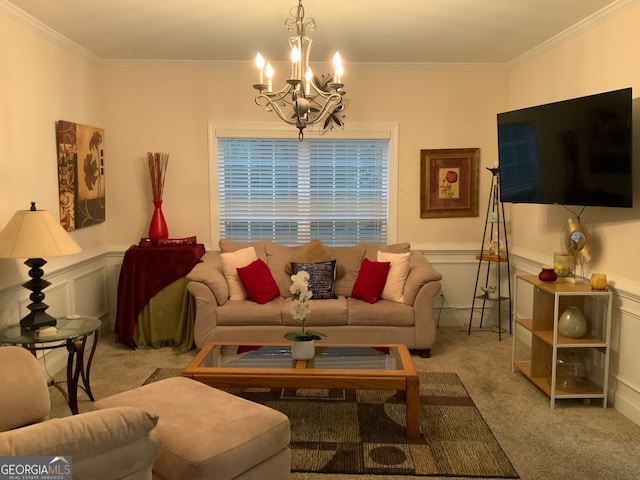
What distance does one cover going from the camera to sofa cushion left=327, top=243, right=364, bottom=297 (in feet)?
16.6

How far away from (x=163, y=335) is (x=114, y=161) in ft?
5.99

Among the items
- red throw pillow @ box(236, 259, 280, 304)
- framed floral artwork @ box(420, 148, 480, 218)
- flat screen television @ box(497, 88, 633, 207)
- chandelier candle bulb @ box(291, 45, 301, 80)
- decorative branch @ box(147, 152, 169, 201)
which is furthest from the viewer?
framed floral artwork @ box(420, 148, 480, 218)

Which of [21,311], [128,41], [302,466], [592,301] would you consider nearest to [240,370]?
[302,466]

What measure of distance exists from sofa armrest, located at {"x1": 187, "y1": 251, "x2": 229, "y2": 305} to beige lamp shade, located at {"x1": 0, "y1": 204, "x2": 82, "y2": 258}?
1.32 m

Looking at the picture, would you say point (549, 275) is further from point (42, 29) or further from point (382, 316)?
point (42, 29)

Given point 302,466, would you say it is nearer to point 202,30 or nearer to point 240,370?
point 240,370

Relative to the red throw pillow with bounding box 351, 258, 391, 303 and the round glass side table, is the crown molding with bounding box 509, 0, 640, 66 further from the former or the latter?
the round glass side table

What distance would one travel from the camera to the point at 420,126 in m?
5.50

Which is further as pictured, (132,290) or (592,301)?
(132,290)

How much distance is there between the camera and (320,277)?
4.89 meters

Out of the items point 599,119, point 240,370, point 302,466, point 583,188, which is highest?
point 599,119

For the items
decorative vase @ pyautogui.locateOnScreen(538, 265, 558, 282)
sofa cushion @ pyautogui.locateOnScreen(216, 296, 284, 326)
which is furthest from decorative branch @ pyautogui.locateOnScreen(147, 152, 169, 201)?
decorative vase @ pyautogui.locateOnScreen(538, 265, 558, 282)

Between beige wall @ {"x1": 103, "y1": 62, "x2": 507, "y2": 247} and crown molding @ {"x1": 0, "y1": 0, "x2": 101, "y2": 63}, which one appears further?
beige wall @ {"x1": 103, "y1": 62, "x2": 507, "y2": 247}

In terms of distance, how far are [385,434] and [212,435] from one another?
133 cm
